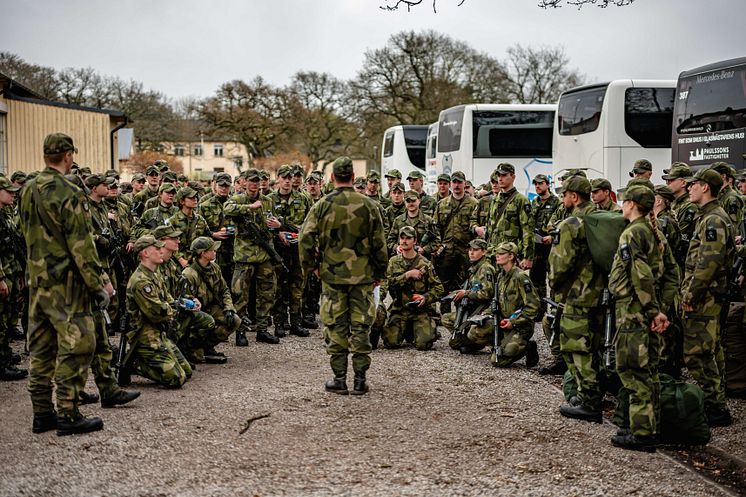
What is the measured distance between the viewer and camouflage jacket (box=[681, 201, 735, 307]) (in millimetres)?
6168

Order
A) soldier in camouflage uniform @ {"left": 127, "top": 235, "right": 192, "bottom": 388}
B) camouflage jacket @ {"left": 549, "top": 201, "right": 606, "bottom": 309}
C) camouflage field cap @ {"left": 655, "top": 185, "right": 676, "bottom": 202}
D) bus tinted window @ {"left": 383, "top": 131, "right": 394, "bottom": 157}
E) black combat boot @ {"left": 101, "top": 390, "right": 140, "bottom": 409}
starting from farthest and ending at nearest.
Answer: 1. bus tinted window @ {"left": 383, "top": 131, "right": 394, "bottom": 157}
2. camouflage field cap @ {"left": 655, "top": 185, "right": 676, "bottom": 202}
3. soldier in camouflage uniform @ {"left": 127, "top": 235, "right": 192, "bottom": 388}
4. black combat boot @ {"left": 101, "top": 390, "right": 140, "bottom": 409}
5. camouflage jacket @ {"left": 549, "top": 201, "right": 606, "bottom": 309}

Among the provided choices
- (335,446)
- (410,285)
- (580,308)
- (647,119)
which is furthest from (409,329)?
(647,119)

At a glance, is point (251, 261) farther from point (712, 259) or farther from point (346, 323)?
point (712, 259)

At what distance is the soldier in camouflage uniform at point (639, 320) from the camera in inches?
212

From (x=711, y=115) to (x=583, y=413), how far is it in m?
9.23

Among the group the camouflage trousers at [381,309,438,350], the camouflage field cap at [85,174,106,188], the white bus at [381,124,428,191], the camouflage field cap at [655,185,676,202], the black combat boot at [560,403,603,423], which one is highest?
the white bus at [381,124,428,191]

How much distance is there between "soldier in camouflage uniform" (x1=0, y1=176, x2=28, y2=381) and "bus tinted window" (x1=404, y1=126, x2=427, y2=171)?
25.1 metres

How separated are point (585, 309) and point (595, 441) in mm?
1001

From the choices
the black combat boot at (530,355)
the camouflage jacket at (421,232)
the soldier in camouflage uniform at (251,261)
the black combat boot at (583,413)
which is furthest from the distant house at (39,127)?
the black combat boot at (583,413)

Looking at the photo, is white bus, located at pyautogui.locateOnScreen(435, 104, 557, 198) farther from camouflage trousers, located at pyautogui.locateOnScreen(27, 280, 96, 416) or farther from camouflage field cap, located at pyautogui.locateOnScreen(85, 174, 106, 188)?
camouflage trousers, located at pyautogui.locateOnScreen(27, 280, 96, 416)

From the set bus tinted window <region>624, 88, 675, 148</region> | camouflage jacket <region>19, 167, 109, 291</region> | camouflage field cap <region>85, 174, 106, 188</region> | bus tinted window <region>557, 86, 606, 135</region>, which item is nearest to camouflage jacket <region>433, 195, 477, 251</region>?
camouflage field cap <region>85, 174, 106, 188</region>

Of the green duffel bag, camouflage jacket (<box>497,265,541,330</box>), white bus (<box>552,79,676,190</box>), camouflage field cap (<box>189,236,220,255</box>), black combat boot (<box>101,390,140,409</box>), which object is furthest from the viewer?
white bus (<box>552,79,676,190</box>)

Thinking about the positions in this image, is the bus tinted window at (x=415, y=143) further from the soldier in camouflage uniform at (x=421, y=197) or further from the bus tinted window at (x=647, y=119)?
the soldier in camouflage uniform at (x=421, y=197)

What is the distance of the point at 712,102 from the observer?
13.6 m
